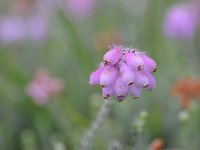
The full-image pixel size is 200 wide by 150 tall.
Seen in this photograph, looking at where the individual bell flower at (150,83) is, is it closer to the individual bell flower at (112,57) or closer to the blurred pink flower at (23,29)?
the individual bell flower at (112,57)

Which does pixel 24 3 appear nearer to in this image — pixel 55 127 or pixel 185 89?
pixel 55 127

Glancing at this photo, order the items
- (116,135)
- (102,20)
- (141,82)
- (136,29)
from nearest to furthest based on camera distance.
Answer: (141,82) < (116,135) < (136,29) < (102,20)

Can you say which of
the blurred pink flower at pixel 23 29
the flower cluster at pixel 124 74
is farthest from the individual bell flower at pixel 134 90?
the blurred pink flower at pixel 23 29

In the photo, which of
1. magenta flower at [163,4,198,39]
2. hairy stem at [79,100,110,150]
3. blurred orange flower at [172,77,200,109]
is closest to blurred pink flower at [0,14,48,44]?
magenta flower at [163,4,198,39]

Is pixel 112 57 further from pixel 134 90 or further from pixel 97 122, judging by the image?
pixel 97 122

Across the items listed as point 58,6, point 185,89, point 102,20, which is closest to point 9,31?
point 102,20

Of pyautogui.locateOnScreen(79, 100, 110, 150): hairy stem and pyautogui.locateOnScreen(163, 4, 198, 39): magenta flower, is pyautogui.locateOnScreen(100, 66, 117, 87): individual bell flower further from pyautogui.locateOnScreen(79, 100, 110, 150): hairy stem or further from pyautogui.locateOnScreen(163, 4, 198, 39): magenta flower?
pyautogui.locateOnScreen(163, 4, 198, 39): magenta flower

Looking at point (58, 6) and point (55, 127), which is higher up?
point (58, 6)
